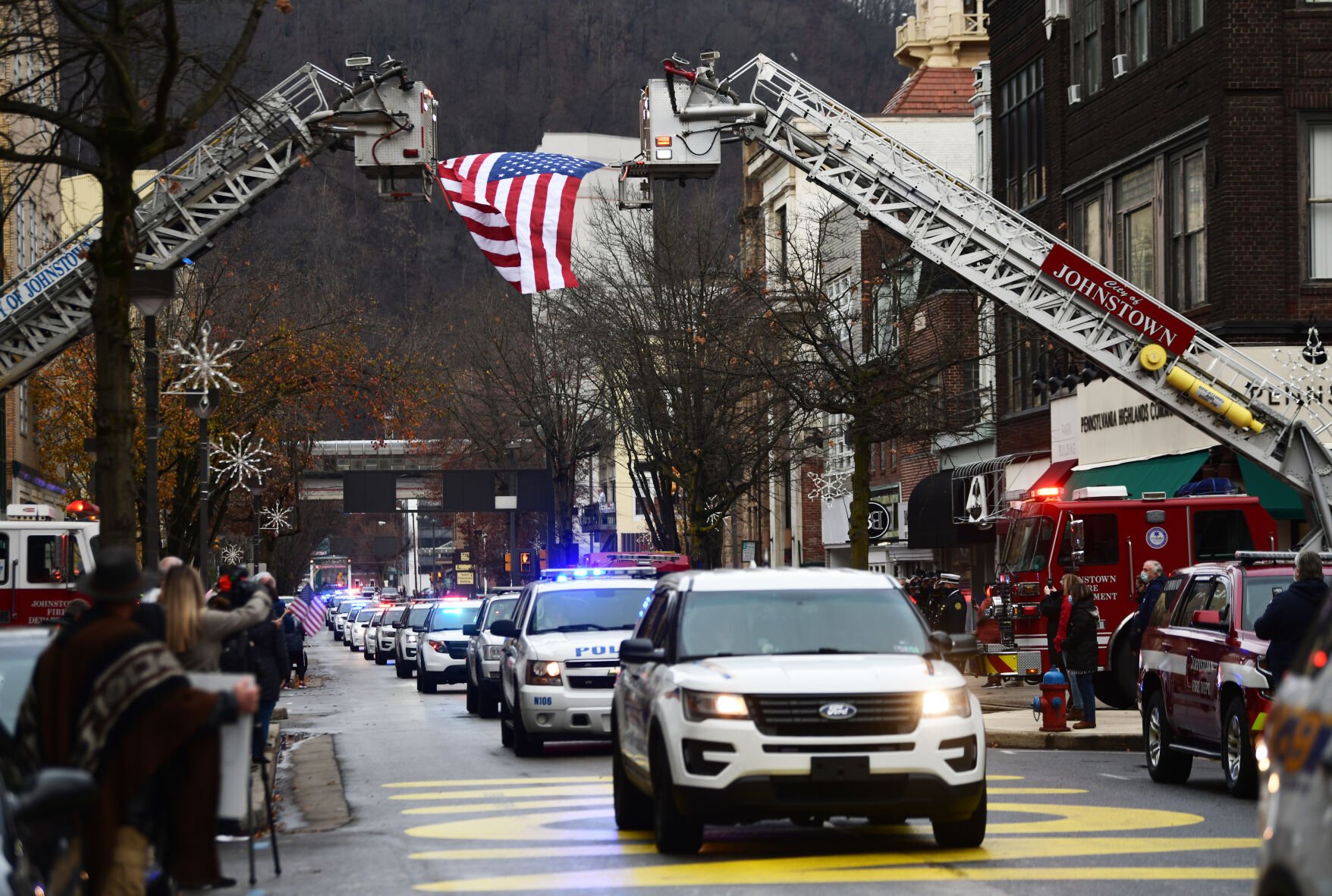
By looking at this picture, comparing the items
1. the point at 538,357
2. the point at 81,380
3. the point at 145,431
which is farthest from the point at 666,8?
the point at 145,431

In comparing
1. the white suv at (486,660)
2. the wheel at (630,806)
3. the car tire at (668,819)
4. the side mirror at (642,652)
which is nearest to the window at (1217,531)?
the white suv at (486,660)

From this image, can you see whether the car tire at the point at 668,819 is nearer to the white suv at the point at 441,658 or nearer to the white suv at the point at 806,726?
the white suv at the point at 806,726

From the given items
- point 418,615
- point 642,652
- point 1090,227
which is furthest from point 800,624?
point 418,615

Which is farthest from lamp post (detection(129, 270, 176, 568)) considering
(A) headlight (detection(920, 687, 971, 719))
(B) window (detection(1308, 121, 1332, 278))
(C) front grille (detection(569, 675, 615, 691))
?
(B) window (detection(1308, 121, 1332, 278))

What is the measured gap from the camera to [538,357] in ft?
191

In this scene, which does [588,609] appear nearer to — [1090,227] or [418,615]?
[1090,227]

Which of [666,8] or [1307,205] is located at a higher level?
[666,8]

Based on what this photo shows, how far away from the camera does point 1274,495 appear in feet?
95.6

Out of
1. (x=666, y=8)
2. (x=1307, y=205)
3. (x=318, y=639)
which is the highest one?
(x=666, y=8)

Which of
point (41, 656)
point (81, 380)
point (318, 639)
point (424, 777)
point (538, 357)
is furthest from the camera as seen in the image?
point (318, 639)

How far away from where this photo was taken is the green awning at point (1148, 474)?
30.8 m

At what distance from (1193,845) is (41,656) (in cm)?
769

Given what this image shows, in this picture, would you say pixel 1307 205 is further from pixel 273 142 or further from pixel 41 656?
pixel 41 656

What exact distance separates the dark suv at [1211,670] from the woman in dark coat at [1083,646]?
3.50 meters
